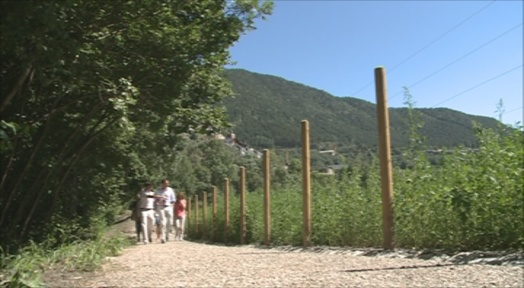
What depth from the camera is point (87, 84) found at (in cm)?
644

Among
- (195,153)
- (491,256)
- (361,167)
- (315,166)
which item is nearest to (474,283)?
(491,256)

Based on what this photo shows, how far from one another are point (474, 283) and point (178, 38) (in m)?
4.54

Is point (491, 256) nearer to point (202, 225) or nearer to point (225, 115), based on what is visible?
point (225, 115)

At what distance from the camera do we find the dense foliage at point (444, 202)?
5.12 metres

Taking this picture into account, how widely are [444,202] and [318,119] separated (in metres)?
46.7

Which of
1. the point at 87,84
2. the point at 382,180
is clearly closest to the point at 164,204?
the point at 87,84

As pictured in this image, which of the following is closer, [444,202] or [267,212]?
[444,202]

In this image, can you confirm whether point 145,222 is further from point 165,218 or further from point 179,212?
point 179,212

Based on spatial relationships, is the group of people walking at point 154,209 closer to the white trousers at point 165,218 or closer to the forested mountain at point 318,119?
the white trousers at point 165,218

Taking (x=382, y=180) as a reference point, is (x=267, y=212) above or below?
below

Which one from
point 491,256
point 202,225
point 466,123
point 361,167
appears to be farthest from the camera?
point 202,225

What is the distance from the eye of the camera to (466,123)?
6.34 meters

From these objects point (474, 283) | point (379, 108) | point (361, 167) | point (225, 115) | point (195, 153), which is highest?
point (195, 153)

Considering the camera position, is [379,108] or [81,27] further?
[379,108]
